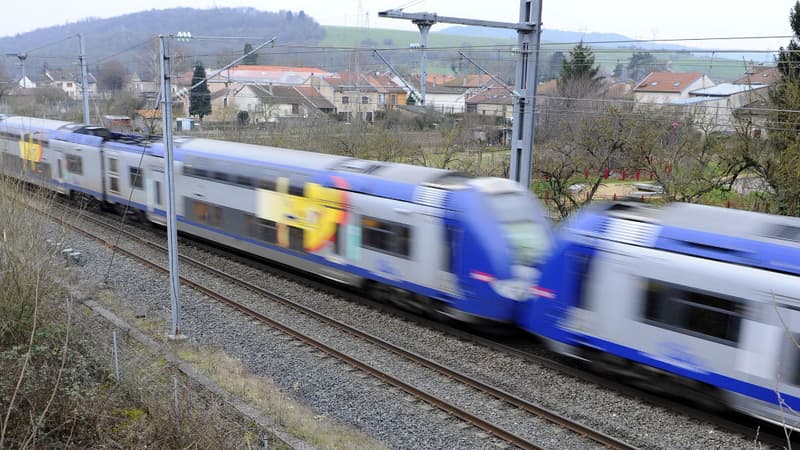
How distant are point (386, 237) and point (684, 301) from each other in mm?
6023

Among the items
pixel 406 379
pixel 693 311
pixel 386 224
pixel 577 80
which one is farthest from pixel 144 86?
pixel 693 311

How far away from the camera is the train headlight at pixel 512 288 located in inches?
461

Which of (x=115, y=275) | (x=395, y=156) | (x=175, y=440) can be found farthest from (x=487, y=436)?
(x=395, y=156)

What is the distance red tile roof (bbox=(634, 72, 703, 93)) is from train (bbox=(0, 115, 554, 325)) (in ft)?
225

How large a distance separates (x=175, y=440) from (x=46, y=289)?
433 cm

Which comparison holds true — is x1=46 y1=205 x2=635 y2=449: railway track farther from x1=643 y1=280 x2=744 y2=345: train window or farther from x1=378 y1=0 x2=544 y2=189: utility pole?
x1=378 y1=0 x2=544 y2=189: utility pole

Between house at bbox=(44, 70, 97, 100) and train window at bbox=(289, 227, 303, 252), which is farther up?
house at bbox=(44, 70, 97, 100)

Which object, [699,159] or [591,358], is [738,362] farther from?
[699,159]

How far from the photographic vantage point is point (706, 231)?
9.42 meters

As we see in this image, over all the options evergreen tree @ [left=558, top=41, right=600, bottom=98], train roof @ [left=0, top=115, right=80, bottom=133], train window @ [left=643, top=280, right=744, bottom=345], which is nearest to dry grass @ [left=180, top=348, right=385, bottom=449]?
train window @ [left=643, top=280, right=744, bottom=345]

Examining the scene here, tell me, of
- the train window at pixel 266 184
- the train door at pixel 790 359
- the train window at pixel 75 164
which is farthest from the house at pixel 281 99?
the train door at pixel 790 359

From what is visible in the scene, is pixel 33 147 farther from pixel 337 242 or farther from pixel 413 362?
pixel 413 362

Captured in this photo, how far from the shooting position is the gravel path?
30.3ft

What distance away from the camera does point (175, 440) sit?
320 inches
